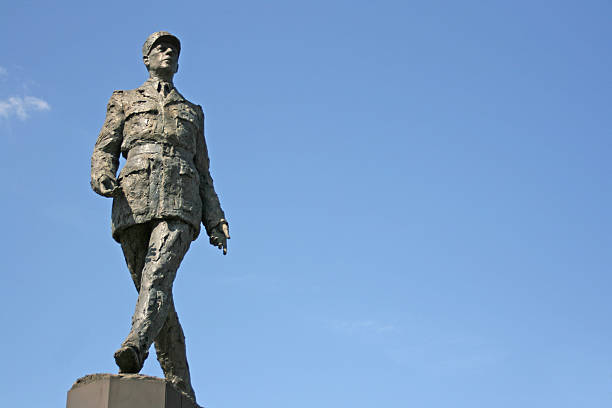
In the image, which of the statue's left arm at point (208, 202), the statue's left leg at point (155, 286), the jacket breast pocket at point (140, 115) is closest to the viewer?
the statue's left leg at point (155, 286)

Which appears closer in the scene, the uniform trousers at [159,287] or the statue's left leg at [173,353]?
the uniform trousers at [159,287]

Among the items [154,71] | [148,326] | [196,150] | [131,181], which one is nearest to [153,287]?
[148,326]

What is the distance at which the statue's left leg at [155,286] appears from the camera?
7844 millimetres

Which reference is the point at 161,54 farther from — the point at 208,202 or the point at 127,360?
the point at 127,360

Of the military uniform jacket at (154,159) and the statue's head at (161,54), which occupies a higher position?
the statue's head at (161,54)

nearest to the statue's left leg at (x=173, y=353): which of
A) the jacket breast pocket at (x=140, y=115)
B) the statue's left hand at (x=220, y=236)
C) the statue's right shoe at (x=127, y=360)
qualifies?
the statue's left hand at (x=220, y=236)

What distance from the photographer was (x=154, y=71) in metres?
9.61

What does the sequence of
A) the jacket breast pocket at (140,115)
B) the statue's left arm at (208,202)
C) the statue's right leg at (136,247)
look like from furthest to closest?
the statue's left arm at (208,202) < the jacket breast pocket at (140,115) < the statue's right leg at (136,247)

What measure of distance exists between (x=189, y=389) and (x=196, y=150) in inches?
94.2

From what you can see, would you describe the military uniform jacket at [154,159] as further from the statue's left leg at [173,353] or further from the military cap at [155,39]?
the statue's left leg at [173,353]

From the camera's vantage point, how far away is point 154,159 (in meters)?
8.89

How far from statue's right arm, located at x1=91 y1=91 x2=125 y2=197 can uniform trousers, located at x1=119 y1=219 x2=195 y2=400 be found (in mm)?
477

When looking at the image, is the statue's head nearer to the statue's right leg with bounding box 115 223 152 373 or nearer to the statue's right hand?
the statue's right hand

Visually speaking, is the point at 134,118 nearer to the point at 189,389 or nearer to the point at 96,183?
the point at 96,183
